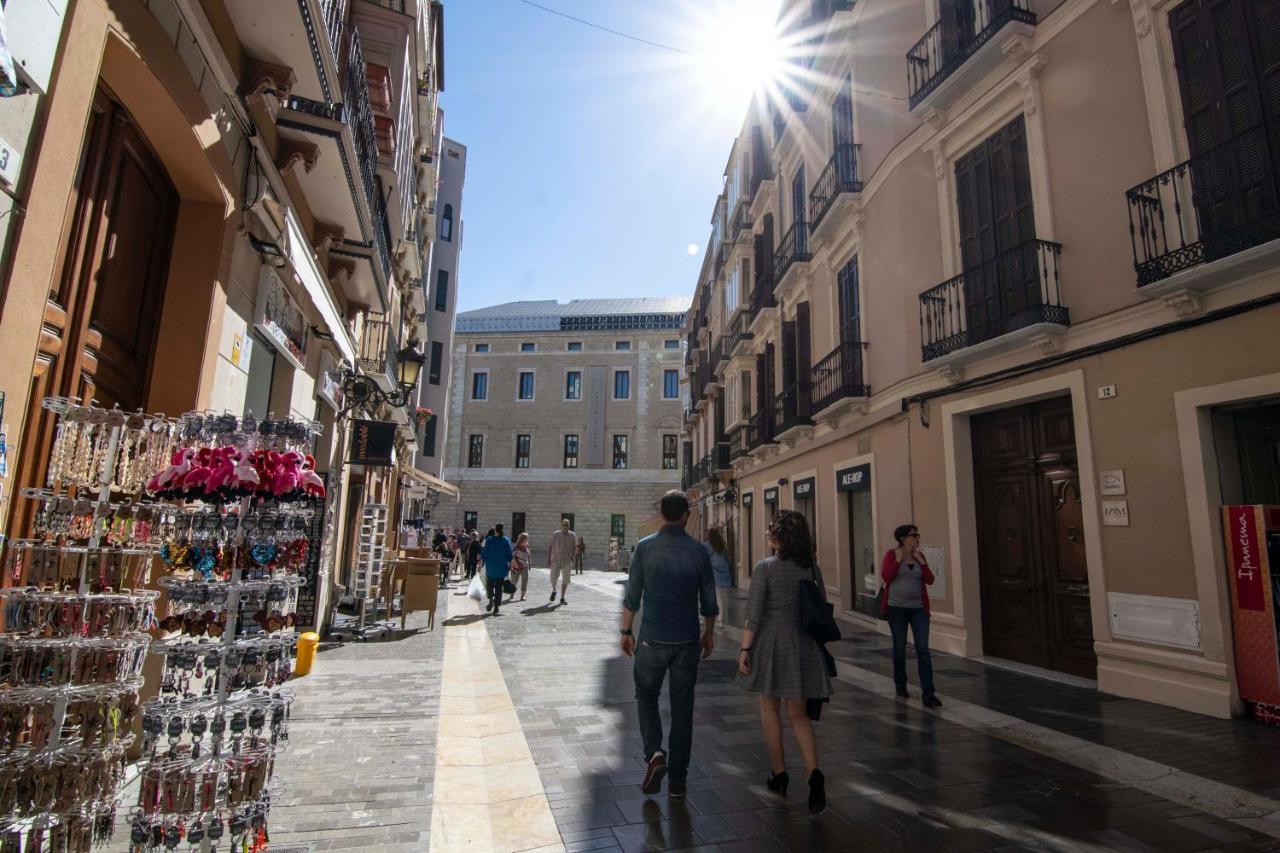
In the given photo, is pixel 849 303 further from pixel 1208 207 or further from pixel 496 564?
pixel 496 564

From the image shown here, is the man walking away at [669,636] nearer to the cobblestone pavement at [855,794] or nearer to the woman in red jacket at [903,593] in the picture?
the cobblestone pavement at [855,794]

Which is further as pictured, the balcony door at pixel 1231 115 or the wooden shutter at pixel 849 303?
the wooden shutter at pixel 849 303

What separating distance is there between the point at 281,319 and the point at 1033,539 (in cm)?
916

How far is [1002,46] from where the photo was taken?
8492mm

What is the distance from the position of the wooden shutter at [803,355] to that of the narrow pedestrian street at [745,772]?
331 inches

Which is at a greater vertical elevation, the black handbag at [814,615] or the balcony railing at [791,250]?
the balcony railing at [791,250]

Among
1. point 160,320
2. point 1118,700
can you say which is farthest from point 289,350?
point 1118,700

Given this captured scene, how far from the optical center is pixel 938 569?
9461mm

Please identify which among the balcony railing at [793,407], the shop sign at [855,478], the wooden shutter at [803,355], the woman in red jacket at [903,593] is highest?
the wooden shutter at [803,355]

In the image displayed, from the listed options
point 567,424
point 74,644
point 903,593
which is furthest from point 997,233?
point 567,424

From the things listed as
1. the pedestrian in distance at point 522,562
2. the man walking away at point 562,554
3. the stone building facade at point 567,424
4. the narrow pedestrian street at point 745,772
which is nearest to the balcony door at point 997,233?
the narrow pedestrian street at point 745,772

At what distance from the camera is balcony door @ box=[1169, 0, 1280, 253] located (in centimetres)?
584

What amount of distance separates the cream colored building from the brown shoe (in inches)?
211

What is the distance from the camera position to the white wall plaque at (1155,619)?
6.14 m
